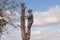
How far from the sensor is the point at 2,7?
86.8 feet

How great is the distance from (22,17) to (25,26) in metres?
0.76

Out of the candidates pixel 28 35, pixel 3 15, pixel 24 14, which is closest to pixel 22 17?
pixel 24 14

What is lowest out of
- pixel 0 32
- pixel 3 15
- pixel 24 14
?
pixel 0 32

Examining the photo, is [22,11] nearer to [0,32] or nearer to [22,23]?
[22,23]

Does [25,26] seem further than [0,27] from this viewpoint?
No

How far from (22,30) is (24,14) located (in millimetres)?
1286

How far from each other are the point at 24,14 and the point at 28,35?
1.70 metres

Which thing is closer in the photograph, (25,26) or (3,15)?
(25,26)

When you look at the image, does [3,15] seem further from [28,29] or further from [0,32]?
[28,29]

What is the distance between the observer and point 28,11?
650 inches

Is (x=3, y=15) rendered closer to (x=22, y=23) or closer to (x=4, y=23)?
(x=4, y=23)

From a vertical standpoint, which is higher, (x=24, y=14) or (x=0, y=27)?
(x=24, y=14)

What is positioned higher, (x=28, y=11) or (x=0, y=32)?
(x=28, y=11)

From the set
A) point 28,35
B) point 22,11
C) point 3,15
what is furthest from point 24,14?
point 3,15
